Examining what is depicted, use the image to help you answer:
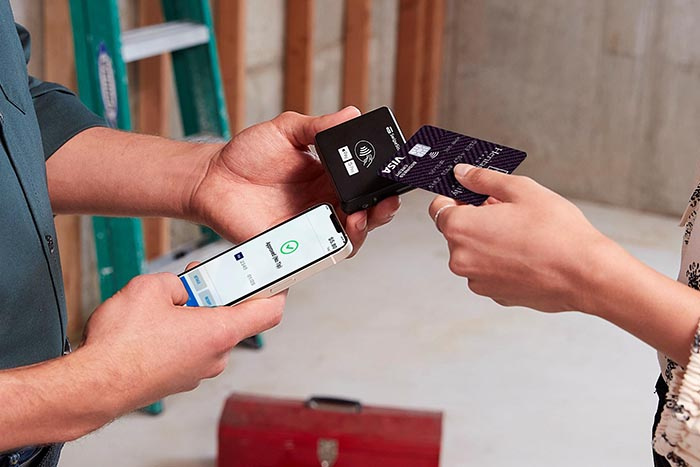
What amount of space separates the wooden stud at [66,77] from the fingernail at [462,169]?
5.28 feet

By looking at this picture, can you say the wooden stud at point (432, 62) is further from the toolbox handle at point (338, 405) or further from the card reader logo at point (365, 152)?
the card reader logo at point (365, 152)

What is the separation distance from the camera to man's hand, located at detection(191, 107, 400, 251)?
1.26m

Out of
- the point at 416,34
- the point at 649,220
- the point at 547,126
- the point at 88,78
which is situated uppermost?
the point at 88,78

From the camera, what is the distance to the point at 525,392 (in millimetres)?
2482

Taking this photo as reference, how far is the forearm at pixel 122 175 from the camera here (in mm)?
1252

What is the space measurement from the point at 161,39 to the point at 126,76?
0.16 meters

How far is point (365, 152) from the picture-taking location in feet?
3.88

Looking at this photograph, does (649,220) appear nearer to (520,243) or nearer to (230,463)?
(230,463)

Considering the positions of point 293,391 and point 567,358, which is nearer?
point 293,391

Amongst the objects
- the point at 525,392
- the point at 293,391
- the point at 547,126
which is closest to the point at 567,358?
the point at 525,392

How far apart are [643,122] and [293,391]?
217 centimetres

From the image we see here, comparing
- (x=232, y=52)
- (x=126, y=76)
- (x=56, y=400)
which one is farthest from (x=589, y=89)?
(x=56, y=400)

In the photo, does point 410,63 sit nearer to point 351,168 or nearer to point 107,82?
point 107,82

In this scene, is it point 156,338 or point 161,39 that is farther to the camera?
point 161,39
